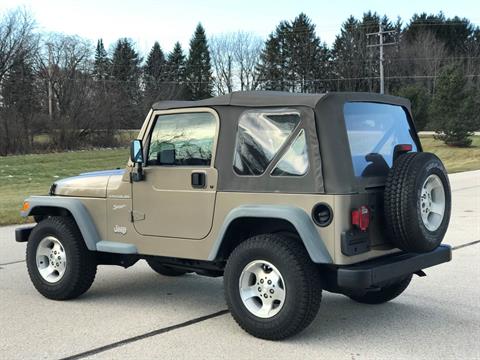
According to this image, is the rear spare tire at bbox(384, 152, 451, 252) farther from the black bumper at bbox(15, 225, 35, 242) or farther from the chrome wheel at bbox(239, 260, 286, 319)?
the black bumper at bbox(15, 225, 35, 242)

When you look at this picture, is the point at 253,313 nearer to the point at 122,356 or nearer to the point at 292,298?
the point at 292,298

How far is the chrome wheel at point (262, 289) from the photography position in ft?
15.3

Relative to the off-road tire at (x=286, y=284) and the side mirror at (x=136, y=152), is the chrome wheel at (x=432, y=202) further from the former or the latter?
the side mirror at (x=136, y=152)

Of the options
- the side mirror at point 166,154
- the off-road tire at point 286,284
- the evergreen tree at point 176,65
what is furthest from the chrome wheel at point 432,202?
the evergreen tree at point 176,65

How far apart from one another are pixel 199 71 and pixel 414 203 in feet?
281

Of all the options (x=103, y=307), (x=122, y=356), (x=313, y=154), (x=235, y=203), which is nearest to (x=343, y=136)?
(x=313, y=154)

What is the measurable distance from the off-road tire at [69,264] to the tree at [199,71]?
269ft

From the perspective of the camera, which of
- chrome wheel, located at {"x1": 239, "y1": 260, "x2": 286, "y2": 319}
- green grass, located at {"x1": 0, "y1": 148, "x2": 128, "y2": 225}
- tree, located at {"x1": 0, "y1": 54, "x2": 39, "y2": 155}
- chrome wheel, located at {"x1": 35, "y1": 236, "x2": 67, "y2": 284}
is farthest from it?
tree, located at {"x1": 0, "y1": 54, "x2": 39, "y2": 155}

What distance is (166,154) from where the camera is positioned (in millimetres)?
5387

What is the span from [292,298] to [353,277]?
0.49 meters

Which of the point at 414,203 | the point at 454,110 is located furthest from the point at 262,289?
the point at 454,110

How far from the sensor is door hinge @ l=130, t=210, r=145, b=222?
5488 mm

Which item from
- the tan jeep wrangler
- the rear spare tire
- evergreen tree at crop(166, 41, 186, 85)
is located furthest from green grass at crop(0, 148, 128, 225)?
evergreen tree at crop(166, 41, 186, 85)

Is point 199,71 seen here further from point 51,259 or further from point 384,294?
point 384,294
